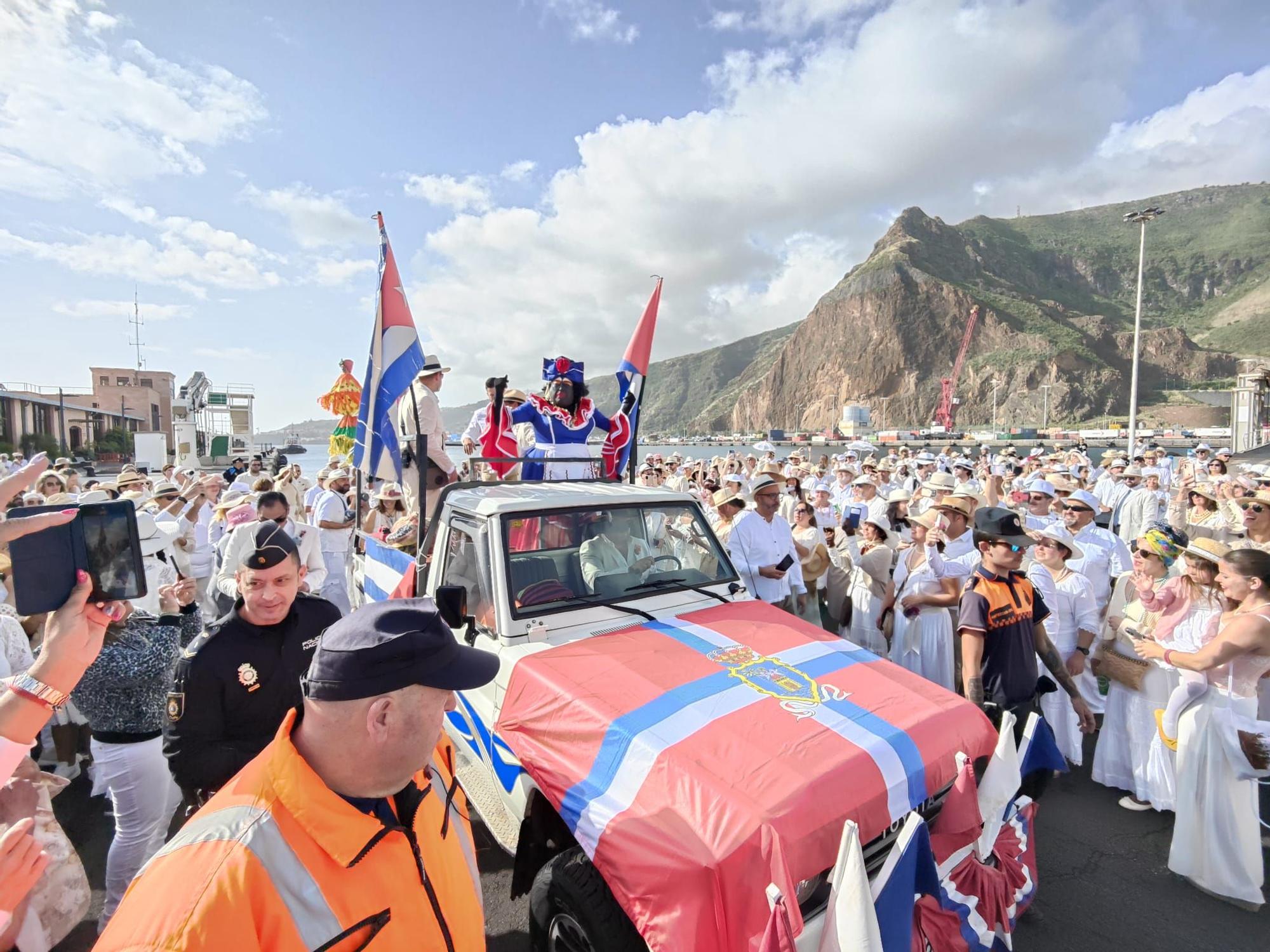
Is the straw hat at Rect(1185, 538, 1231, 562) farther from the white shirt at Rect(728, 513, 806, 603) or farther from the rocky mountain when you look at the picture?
the rocky mountain

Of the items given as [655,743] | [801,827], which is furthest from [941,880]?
[655,743]

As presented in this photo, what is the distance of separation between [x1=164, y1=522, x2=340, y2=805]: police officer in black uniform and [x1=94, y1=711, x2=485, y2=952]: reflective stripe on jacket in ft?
4.07

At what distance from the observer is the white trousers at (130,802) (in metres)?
2.93

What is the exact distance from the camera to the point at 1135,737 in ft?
13.9

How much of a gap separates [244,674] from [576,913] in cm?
157

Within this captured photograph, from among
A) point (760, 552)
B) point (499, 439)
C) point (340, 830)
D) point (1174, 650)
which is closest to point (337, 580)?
point (499, 439)

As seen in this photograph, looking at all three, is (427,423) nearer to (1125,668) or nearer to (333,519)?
(333,519)

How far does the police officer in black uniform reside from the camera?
2.37 metres

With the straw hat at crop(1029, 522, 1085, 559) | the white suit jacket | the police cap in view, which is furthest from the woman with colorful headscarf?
the white suit jacket

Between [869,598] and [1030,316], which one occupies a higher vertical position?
[1030,316]

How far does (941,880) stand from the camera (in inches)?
94.1

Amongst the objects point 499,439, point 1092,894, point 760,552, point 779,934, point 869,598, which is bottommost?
point 1092,894

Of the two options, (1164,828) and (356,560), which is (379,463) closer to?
(356,560)

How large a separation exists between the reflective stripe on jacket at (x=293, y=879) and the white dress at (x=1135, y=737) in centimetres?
461
